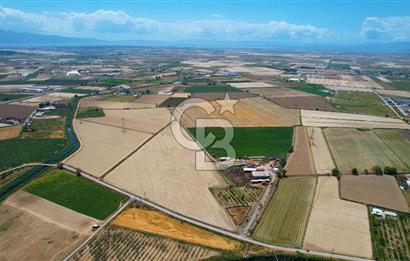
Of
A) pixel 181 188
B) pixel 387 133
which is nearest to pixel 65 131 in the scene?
pixel 181 188

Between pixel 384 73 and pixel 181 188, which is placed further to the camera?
pixel 384 73

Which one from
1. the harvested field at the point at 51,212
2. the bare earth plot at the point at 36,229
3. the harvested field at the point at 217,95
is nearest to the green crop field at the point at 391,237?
the harvested field at the point at 51,212

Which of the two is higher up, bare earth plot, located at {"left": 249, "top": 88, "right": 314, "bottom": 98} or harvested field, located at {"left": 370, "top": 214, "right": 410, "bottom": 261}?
harvested field, located at {"left": 370, "top": 214, "right": 410, "bottom": 261}

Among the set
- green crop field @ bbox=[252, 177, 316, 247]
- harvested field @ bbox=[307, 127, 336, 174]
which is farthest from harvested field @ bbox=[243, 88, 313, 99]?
green crop field @ bbox=[252, 177, 316, 247]

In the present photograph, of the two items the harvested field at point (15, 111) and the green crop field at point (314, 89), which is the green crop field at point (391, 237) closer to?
the harvested field at point (15, 111)

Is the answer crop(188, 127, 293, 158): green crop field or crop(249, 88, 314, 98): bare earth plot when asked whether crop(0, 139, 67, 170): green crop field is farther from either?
crop(249, 88, 314, 98): bare earth plot

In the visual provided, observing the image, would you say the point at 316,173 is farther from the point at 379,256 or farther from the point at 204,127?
the point at 204,127
